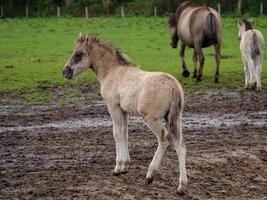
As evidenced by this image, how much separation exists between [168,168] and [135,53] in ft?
60.3

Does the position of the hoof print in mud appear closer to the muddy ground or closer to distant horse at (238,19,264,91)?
the muddy ground

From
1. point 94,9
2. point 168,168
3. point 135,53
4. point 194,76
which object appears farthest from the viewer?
point 94,9

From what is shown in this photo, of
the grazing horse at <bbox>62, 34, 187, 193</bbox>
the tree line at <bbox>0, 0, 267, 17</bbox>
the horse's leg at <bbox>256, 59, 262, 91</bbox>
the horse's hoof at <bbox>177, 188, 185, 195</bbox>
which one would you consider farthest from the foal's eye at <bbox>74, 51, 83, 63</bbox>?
the tree line at <bbox>0, 0, 267, 17</bbox>

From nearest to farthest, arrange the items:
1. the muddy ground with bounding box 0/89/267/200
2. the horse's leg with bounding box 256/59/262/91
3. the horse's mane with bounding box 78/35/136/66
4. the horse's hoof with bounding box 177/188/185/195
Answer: the horse's hoof with bounding box 177/188/185/195, the muddy ground with bounding box 0/89/267/200, the horse's mane with bounding box 78/35/136/66, the horse's leg with bounding box 256/59/262/91

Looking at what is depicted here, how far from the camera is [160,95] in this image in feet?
31.3

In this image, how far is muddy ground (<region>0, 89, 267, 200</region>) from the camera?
32.1 feet

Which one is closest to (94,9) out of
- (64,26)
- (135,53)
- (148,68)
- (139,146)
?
(64,26)

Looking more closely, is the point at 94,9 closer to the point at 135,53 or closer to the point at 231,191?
the point at 135,53

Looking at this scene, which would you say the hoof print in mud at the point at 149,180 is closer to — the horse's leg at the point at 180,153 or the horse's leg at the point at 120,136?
the horse's leg at the point at 180,153

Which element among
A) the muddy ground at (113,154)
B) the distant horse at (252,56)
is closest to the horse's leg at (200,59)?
the distant horse at (252,56)

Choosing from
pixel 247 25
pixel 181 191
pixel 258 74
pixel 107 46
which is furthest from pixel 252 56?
pixel 181 191

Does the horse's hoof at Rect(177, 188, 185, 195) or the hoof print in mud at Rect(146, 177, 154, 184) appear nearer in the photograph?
the horse's hoof at Rect(177, 188, 185, 195)

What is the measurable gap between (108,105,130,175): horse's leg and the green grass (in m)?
5.42

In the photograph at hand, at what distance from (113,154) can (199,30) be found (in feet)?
36.7
